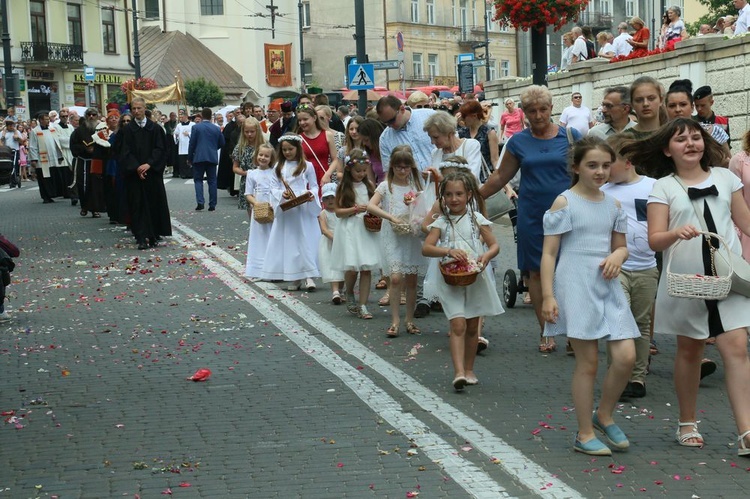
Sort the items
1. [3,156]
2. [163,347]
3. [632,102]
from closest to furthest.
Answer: [632,102] < [163,347] < [3,156]

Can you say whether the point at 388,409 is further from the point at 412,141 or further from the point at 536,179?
the point at 412,141

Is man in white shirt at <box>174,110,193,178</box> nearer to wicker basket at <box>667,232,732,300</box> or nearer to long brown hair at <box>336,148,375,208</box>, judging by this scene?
long brown hair at <box>336,148,375,208</box>

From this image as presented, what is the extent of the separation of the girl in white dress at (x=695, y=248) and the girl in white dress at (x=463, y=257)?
176 cm

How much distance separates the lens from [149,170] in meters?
18.1

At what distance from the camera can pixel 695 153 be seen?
6.22 meters

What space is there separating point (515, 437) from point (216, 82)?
221 feet

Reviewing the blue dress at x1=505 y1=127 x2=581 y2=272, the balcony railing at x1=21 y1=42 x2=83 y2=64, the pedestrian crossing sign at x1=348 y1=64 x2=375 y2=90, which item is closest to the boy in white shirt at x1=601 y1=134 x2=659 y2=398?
the blue dress at x1=505 y1=127 x2=581 y2=272

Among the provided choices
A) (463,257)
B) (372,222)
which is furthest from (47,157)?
(463,257)

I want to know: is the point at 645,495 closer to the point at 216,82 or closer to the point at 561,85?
the point at 561,85

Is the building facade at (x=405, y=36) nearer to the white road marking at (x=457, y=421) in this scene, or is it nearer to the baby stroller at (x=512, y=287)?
the baby stroller at (x=512, y=287)

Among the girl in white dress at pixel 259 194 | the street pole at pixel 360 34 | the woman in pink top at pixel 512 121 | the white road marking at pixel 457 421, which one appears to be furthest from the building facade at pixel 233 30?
the white road marking at pixel 457 421

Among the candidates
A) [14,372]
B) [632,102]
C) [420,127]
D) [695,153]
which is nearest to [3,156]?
[420,127]

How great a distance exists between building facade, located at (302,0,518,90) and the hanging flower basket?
181 ft

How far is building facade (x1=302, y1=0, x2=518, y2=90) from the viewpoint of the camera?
79.2 metres
